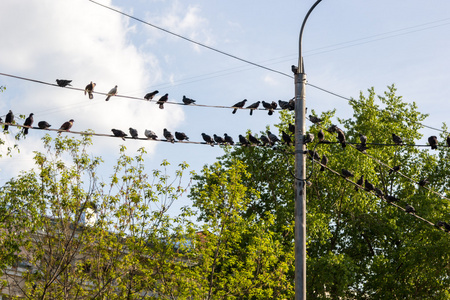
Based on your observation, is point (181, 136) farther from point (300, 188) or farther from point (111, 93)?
point (300, 188)

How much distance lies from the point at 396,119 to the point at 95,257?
1978 centimetres

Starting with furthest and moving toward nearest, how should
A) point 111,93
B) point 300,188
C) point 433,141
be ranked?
point 433,141, point 111,93, point 300,188

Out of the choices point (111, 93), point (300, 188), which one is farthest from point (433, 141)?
point (111, 93)

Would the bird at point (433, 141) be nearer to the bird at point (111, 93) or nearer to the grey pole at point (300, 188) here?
the grey pole at point (300, 188)

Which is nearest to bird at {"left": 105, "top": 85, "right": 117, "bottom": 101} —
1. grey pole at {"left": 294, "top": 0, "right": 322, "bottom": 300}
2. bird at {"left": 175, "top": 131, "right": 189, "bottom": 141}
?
bird at {"left": 175, "top": 131, "right": 189, "bottom": 141}

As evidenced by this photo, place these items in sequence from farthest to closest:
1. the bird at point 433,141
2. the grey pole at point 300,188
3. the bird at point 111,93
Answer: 1. the bird at point 433,141
2. the bird at point 111,93
3. the grey pole at point 300,188

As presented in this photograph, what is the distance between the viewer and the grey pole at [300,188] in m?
10.5

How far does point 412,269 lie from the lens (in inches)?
1147

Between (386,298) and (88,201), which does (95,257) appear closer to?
(88,201)

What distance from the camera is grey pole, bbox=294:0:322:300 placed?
→ 34.3 ft

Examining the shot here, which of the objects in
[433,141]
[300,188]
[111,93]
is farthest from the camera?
[433,141]

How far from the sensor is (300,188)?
11.0 meters

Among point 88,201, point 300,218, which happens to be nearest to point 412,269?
point 88,201

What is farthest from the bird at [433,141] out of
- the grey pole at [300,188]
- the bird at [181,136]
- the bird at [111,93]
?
the bird at [111,93]
